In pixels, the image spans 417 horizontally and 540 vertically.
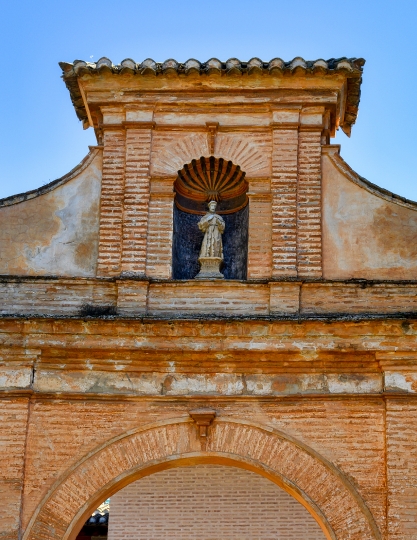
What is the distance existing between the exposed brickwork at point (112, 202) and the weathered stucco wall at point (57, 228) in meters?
0.13

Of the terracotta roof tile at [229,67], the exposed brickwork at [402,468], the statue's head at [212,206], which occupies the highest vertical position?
the terracotta roof tile at [229,67]

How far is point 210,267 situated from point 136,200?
43.7 inches

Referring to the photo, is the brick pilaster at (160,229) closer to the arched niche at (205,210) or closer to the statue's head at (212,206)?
the arched niche at (205,210)

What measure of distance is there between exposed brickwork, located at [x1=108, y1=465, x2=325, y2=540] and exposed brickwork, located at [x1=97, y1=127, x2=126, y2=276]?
5.05m

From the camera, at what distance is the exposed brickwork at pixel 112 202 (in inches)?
484

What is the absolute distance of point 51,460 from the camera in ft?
37.5

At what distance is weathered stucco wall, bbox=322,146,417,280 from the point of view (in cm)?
1219

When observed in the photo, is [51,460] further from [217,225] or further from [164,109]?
[164,109]

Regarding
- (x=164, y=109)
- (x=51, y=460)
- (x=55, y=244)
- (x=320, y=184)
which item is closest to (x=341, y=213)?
(x=320, y=184)

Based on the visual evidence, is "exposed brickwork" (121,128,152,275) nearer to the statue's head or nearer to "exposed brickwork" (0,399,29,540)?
the statue's head

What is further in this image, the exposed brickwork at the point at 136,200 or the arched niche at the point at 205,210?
the arched niche at the point at 205,210

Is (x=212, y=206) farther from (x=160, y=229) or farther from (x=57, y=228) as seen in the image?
(x=57, y=228)

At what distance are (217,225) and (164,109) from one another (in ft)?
4.90

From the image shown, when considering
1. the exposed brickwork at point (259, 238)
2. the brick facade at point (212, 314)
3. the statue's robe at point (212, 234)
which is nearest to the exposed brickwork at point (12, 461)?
the brick facade at point (212, 314)
